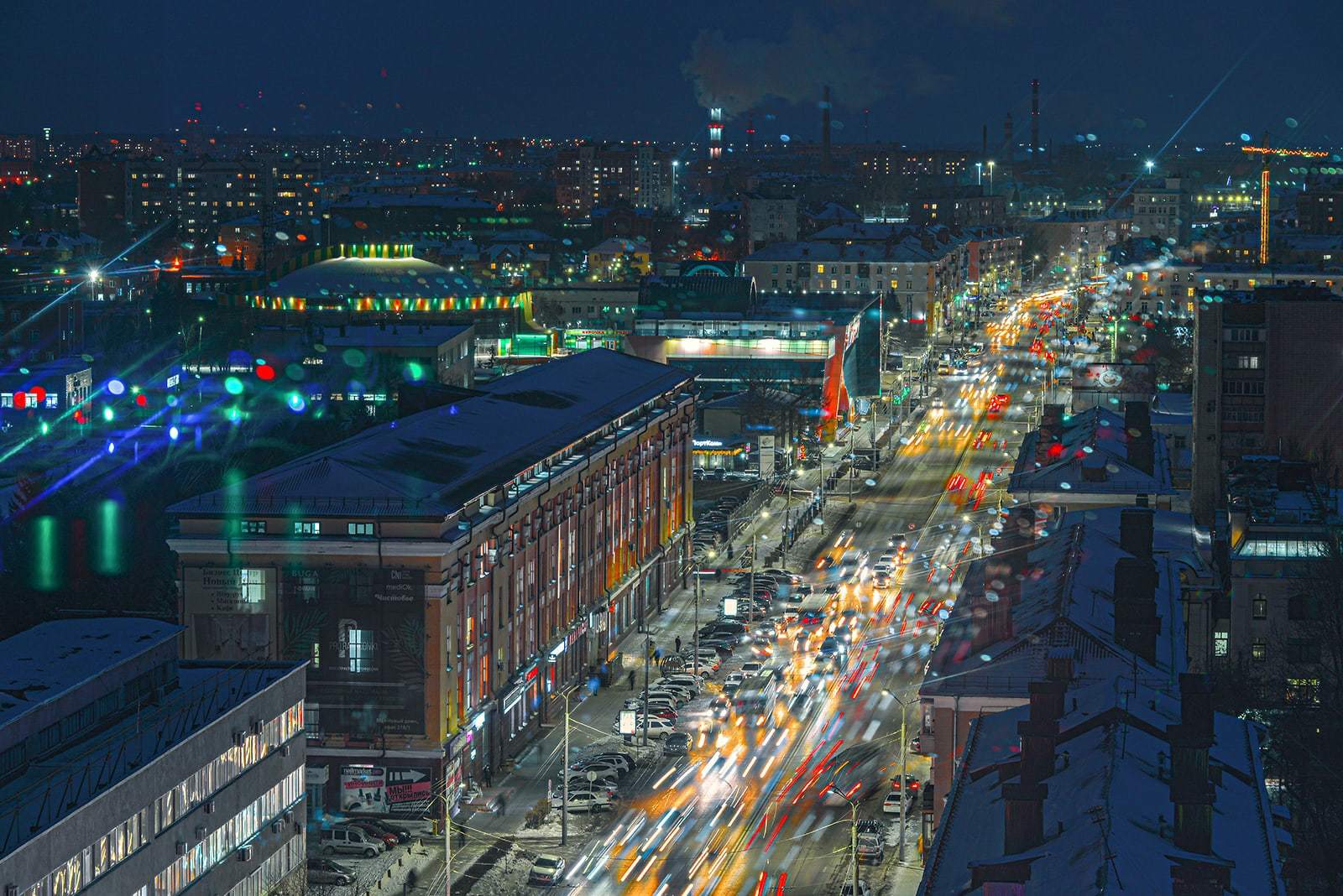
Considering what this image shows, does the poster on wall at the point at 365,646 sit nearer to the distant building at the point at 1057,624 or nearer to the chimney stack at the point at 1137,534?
the distant building at the point at 1057,624

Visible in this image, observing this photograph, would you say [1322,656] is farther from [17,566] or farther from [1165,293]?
[1165,293]

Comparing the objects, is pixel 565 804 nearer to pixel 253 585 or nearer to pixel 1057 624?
pixel 253 585

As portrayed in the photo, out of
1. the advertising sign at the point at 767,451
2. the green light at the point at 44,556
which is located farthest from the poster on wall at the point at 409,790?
the advertising sign at the point at 767,451

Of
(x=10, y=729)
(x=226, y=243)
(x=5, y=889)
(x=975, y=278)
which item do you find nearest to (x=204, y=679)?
(x=10, y=729)

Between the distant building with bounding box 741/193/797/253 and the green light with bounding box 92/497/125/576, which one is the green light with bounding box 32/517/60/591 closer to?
the green light with bounding box 92/497/125/576

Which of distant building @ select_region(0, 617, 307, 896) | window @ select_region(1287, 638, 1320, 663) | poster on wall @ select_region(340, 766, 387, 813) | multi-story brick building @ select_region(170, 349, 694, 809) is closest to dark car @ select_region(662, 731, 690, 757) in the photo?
multi-story brick building @ select_region(170, 349, 694, 809)

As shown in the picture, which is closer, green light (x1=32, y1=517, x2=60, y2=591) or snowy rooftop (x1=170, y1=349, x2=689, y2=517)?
snowy rooftop (x1=170, y1=349, x2=689, y2=517)
